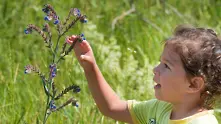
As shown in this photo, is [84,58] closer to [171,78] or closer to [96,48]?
[171,78]

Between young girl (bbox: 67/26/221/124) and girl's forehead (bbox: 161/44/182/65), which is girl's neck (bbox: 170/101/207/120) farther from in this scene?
girl's forehead (bbox: 161/44/182/65)

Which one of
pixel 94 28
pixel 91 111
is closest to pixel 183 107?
pixel 91 111

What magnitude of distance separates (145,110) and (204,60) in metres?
0.46

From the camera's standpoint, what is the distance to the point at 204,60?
3.32 m

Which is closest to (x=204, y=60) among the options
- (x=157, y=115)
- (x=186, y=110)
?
(x=186, y=110)

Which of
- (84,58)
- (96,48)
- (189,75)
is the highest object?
(96,48)

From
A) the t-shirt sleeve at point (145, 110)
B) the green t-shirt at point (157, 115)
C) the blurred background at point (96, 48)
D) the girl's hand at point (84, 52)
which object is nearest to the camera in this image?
the green t-shirt at point (157, 115)

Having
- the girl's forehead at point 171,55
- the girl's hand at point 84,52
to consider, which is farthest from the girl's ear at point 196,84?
the girl's hand at point 84,52

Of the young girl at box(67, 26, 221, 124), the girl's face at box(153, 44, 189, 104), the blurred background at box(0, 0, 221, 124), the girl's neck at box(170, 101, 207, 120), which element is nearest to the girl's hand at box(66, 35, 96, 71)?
the young girl at box(67, 26, 221, 124)

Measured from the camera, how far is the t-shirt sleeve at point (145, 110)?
11.7 ft

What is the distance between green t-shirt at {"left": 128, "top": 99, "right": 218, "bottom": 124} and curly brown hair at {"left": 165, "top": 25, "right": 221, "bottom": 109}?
2.8 inches

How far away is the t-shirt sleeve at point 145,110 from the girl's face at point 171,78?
0.21m

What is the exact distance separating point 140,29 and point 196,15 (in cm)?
89

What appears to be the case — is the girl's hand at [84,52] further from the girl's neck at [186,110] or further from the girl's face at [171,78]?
the girl's neck at [186,110]
